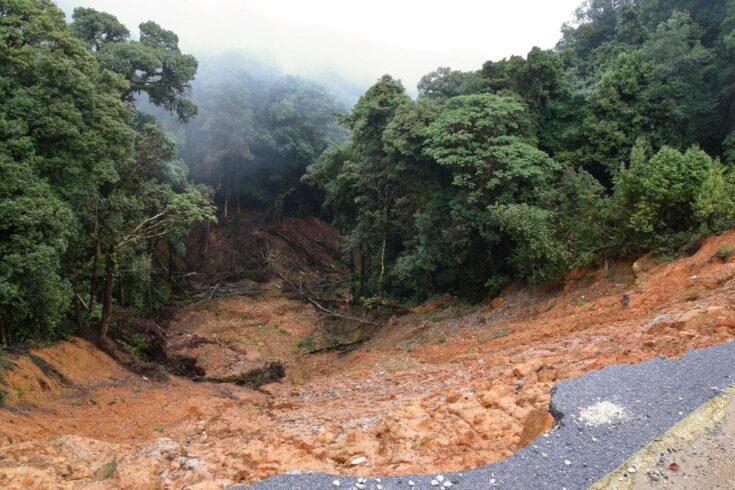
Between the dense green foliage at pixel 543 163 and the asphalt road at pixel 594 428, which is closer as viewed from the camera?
the asphalt road at pixel 594 428

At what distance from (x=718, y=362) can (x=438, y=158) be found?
31.5 feet

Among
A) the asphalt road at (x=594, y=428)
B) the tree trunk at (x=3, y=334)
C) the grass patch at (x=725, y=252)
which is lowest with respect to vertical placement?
the tree trunk at (x=3, y=334)

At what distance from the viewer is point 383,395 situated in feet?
31.1

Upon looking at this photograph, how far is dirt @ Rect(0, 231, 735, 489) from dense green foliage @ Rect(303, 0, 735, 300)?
1166 millimetres

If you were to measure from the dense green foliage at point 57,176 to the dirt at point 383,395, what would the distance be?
56.0 inches

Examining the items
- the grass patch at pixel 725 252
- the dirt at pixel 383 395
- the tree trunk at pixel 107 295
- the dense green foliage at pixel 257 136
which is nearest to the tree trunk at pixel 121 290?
the tree trunk at pixel 107 295

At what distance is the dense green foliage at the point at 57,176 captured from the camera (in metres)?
9.55

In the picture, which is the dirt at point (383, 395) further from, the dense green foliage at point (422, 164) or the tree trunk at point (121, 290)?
the tree trunk at point (121, 290)

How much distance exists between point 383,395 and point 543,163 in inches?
353

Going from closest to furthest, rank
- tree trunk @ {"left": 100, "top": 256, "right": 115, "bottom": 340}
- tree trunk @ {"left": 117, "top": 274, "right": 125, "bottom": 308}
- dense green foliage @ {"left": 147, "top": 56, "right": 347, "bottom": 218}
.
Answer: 1. tree trunk @ {"left": 100, "top": 256, "right": 115, "bottom": 340}
2. tree trunk @ {"left": 117, "top": 274, "right": 125, "bottom": 308}
3. dense green foliage @ {"left": 147, "top": 56, "right": 347, "bottom": 218}

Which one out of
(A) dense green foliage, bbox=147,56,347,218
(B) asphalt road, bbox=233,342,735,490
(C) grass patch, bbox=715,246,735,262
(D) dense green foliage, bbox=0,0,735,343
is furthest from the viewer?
(A) dense green foliage, bbox=147,56,347,218

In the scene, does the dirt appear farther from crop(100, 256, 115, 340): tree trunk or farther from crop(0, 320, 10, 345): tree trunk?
crop(0, 320, 10, 345): tree trunk

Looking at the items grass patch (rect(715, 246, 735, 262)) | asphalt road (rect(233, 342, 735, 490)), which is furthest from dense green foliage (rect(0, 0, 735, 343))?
asphalt road (rect(233, 342, 735, 490))

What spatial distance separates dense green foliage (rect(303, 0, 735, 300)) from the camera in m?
12.2
